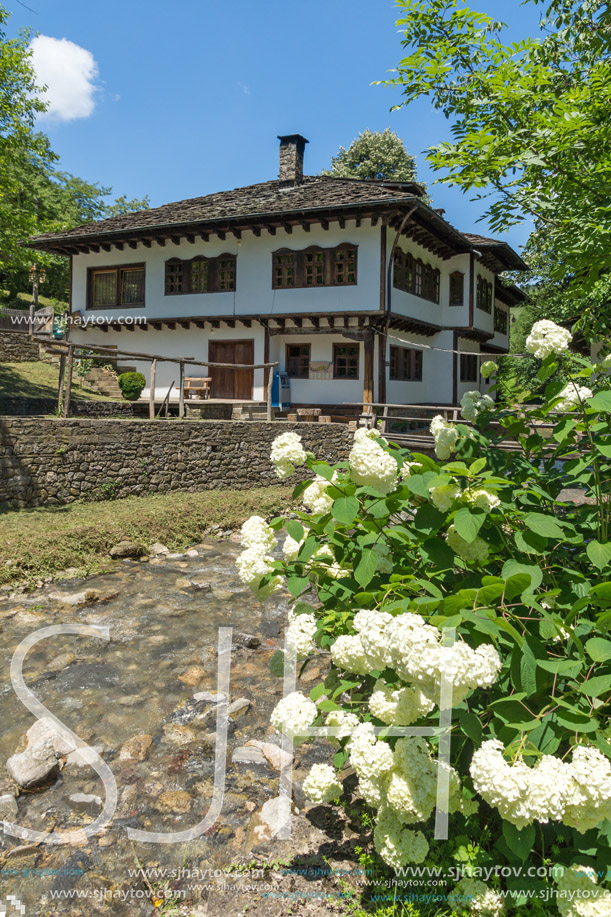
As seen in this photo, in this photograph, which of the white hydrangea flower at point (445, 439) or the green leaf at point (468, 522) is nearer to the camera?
the green leaf at point (468, 522)

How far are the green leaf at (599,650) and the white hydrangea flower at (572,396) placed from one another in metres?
1.07

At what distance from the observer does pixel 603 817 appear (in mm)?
1704

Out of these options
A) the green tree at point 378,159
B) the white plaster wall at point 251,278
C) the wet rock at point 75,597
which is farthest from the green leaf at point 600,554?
the green tree at point 378,159

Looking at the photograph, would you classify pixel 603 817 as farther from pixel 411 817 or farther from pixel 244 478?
pixel 244 478

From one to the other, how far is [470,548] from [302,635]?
0.77 metres

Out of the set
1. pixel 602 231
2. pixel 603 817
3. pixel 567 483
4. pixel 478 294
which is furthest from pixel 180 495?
pixel 478 294

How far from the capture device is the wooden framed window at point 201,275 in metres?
20.8

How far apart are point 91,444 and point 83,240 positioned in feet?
43.3

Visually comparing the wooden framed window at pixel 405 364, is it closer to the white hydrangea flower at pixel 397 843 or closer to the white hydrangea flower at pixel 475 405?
the white hydrangea flower at pixel 475 405

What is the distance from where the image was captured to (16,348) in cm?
2278

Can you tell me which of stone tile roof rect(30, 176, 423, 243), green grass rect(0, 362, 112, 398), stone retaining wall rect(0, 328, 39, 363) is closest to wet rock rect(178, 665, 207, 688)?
green grass rect(0, 362, 112, 398)

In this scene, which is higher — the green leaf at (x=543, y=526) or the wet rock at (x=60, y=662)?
the green leaf at (x=543, y=526)

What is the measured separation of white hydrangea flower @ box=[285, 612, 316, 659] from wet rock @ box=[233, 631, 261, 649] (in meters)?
3.97

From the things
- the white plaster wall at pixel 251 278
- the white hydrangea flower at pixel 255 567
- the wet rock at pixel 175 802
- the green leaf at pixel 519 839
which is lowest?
the wet rock at pixel 175 802
